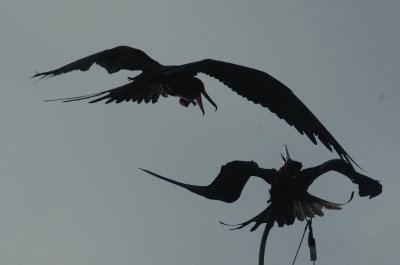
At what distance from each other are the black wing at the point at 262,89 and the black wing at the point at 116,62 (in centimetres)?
129

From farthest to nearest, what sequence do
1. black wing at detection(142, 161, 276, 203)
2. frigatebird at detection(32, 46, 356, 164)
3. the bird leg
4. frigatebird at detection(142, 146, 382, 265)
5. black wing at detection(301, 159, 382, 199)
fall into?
frigatebird at detection(32, 46, 356, 164)
black wing at detection(301, 159, 382, 199)
black wing at detection(142, 161, 276, 203)
frigatebird at detection(142, 146, 382, 265)
the bird leg

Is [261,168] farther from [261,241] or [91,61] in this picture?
[91,61]

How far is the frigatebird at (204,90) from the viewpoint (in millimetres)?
11203

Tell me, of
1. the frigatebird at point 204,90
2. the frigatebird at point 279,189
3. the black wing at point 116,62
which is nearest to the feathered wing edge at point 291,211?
the frigatebird at point 279,189

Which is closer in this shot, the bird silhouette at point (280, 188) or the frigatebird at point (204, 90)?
the bird silhouette at point (280, 188)

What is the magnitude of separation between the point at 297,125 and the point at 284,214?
1.60m

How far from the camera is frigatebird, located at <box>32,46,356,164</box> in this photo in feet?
36.8

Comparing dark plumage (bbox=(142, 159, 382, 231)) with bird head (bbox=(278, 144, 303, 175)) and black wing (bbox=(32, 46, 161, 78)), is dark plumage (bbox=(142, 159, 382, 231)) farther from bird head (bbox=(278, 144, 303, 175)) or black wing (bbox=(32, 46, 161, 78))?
black wing (bbox=(32, 46, 161, 78))

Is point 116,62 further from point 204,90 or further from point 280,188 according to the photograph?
point 280,188

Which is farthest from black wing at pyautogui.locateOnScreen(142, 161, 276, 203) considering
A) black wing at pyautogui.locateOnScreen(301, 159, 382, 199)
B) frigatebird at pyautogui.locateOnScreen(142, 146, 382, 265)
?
black wing at pyautogui.locateOnScreen(301, 159, 382, 199)

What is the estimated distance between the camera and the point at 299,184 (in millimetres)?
9945

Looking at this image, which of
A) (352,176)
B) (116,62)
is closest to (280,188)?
(352,176)

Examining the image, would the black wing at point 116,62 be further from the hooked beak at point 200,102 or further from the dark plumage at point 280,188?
the dark plumage at point 280,188

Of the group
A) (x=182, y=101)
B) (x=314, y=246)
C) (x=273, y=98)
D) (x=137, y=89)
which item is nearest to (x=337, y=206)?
(x=314, y=246)
